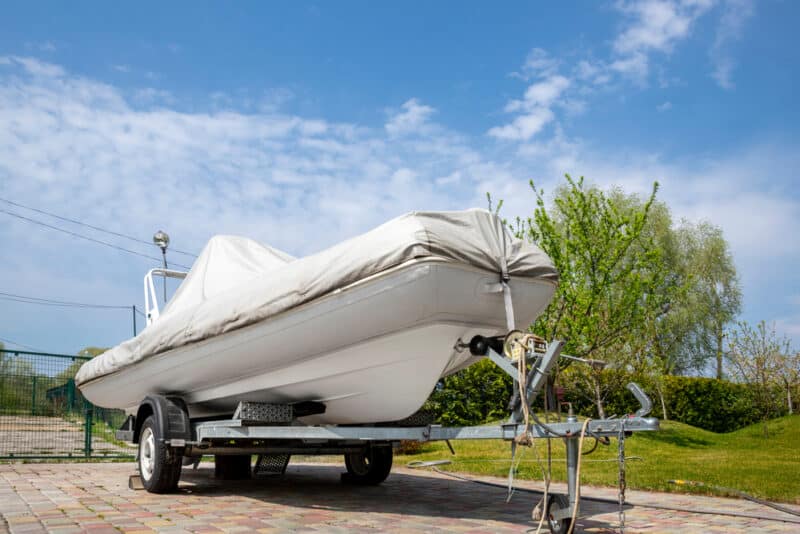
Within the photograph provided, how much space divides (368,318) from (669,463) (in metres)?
7.70

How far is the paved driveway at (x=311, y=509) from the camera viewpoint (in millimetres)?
5145

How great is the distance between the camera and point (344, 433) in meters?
5.50

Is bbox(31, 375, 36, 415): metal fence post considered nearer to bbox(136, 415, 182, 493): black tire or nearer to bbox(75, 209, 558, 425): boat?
bbox(136, 415, 182, 493): black tire

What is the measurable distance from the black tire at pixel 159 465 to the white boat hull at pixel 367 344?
2.12 ft

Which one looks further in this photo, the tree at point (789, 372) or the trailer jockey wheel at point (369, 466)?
the tree at point (789, 372)

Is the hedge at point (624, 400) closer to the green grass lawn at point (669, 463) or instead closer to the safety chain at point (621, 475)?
the green grass lawn at point (669, 463)

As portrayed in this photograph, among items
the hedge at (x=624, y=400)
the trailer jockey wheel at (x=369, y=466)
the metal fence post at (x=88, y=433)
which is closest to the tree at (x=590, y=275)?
the hedge at (x=624, y=400)

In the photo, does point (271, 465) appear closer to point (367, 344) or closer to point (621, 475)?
point (367, 344)

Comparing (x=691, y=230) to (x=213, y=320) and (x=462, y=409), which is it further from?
(x=213, y=320)

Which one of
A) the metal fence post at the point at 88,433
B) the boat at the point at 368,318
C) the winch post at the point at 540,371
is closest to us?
the winch post at the point at 540,371

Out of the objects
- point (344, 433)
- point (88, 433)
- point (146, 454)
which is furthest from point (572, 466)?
point (88, 433)

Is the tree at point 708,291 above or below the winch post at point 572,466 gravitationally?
above

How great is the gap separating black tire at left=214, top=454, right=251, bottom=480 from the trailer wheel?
4988mm

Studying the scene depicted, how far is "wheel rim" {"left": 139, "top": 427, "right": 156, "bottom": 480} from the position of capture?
23.4ft
